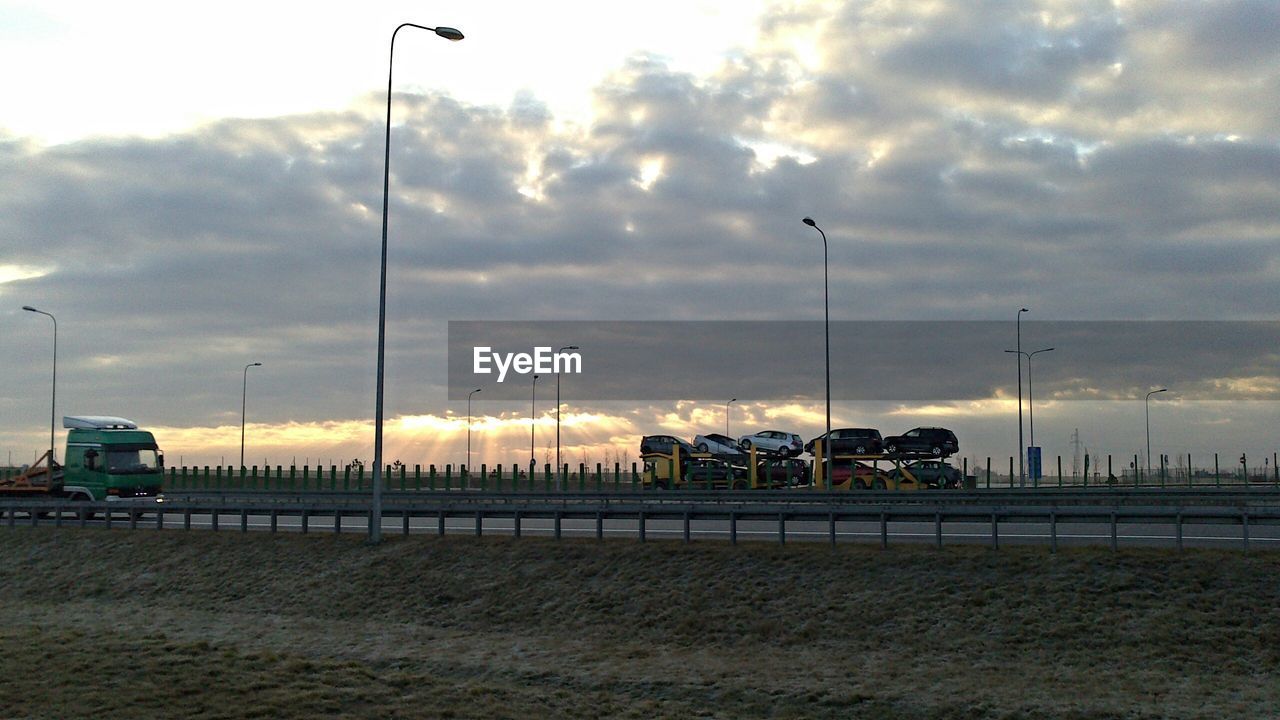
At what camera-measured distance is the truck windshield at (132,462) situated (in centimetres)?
4300

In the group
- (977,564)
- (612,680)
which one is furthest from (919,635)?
(612,680)

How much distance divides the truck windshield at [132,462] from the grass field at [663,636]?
15304 mm

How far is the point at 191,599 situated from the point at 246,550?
307 cm

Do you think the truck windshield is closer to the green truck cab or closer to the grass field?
the green truck cab

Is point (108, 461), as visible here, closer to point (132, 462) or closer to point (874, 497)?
point (132, 462)

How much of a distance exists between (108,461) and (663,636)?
2931 centimetres

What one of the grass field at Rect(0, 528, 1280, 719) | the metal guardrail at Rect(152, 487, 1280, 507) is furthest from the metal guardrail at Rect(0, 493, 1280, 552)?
the metal guardrail at Rect(152, 487, 1280, 507)

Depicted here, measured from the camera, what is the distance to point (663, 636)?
2127 centimetres

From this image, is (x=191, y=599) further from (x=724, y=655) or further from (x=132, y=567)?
(x=724, y=655)

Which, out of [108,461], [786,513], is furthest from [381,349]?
[108,461]

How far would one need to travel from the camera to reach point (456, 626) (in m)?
23.2

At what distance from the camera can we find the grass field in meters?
16.2

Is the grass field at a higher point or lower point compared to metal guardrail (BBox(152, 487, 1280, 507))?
lower

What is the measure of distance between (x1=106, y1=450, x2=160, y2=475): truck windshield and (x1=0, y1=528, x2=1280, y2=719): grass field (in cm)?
1530
